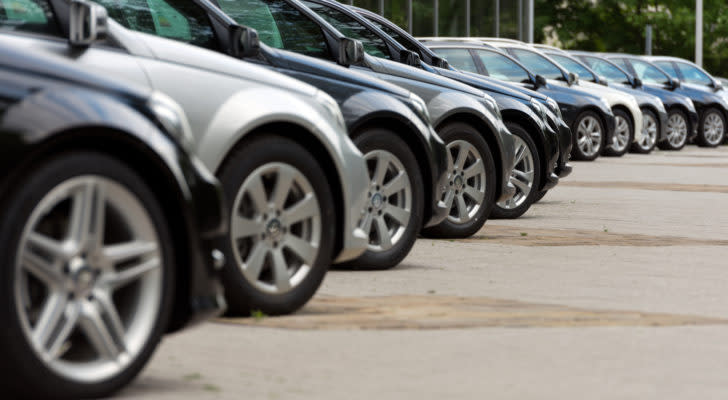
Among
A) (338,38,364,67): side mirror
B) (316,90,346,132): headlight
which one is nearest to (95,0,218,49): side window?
(316,90,346,132): headlight

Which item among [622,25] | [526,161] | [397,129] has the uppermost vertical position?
[397,129]

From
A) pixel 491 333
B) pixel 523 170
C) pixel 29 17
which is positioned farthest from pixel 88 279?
pixel 523 170

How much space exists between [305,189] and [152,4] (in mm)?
1998

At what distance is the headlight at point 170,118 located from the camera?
5.20 m

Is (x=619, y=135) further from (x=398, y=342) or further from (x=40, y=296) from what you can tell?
(x=40, y=296)

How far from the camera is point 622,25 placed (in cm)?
5566

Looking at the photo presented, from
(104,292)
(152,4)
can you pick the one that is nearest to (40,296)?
(104,292)

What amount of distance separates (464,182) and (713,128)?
21.3 metres

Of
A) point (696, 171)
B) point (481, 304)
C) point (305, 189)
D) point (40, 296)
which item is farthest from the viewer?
point (696, 171)

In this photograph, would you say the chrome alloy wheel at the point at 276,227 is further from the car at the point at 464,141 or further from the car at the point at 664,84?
the car at the point at 664,84

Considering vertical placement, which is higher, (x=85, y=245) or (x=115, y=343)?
(x=85, y=245)

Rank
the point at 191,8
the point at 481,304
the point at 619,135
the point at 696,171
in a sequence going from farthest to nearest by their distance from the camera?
the point at 619,135 < the point at 696,171 < the point at 191,8 < the point at 481,304

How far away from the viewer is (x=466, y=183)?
11.1 m

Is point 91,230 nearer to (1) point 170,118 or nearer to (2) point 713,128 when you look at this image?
(1) point 170,118
